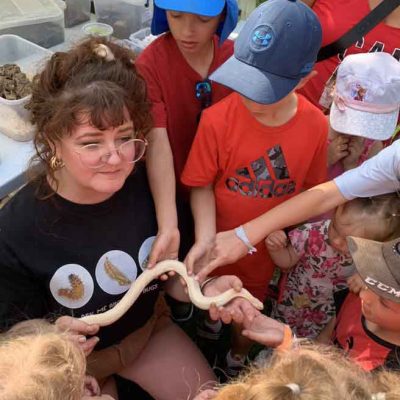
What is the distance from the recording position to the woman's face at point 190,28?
1654 millimetres

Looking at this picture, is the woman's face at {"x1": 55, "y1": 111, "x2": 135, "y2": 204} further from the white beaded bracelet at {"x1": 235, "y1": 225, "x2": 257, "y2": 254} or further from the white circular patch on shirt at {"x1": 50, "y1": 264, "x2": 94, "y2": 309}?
the white beaded bracelet at {"x1": 235, "y1": 225, "x2": 257, "y2": 254}

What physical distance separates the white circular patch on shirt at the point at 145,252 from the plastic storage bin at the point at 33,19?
1.68 meters

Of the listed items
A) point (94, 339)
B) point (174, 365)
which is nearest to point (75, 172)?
point (94, 339)

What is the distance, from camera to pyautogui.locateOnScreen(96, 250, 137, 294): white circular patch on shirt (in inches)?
61.1

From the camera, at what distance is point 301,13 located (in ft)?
4.94

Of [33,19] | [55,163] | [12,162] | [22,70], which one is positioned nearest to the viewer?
[55,163]

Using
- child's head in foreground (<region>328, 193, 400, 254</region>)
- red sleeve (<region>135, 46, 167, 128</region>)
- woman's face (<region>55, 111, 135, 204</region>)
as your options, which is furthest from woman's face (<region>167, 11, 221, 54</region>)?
child's head in foreground (<region>328, 193, 400, 254</region>)

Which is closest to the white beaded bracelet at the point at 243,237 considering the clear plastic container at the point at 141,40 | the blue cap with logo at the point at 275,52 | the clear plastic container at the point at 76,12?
the blue cap with logo at the point at 275,52

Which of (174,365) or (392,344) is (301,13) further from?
(174,365)

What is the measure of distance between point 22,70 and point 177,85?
923 millimetres

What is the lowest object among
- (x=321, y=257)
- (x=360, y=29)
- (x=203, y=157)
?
(x=321, y=257)

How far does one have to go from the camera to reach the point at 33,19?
8.77 ft

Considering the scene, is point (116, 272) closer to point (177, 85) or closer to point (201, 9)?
point (177, 85)

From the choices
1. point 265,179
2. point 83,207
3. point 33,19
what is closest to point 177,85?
point 265,179
